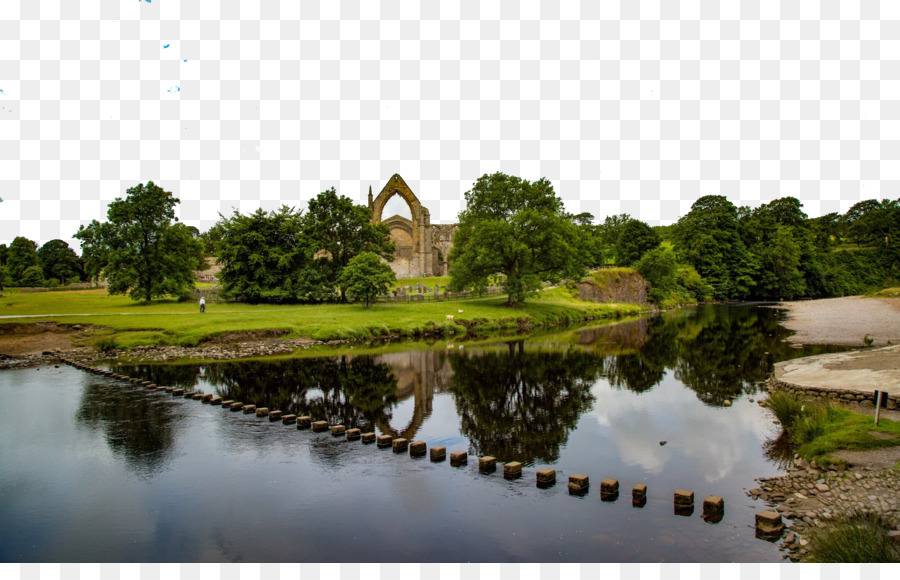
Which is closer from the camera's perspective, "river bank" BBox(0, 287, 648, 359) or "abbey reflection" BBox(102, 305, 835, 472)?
"abbey reflection" BBox(102, 305, 835, 472)

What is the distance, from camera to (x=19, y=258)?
3319 inches

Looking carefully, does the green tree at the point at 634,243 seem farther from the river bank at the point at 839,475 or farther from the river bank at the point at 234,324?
the river bank at the point at 839,475

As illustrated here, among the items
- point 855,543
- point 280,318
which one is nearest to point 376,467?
point 855,543

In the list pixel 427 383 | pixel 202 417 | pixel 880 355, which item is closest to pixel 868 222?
pixel 880 355

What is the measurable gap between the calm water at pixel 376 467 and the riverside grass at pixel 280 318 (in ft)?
26.4

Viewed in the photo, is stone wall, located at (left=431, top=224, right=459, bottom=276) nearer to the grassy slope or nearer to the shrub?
the shrub

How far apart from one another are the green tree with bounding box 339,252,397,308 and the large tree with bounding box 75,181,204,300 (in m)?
15.9

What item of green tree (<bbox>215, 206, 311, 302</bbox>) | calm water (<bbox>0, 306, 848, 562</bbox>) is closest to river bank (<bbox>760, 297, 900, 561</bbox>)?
calm water (<bbox>0, 306, 848, 562</bbox>)

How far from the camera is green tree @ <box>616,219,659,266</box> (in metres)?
79.4

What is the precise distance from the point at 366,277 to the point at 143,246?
21047 mm

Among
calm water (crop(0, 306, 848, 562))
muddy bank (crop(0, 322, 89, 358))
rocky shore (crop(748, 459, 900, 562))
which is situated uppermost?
muddy bank (crop(0, 322, 89, 358))

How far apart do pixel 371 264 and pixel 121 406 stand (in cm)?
2792

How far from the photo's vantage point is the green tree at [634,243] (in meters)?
79.4

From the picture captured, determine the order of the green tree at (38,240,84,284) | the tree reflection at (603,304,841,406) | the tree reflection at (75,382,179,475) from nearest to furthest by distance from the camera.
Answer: the tree reflection at (75,382,179,475)
the tree reflection at (603,304,841,406)
the green tree at (38,240,84,284)
